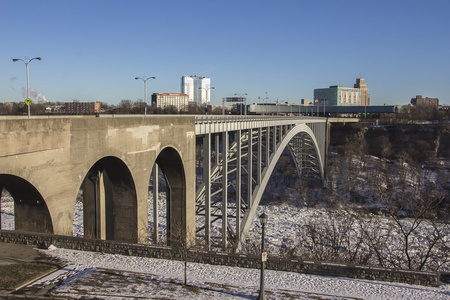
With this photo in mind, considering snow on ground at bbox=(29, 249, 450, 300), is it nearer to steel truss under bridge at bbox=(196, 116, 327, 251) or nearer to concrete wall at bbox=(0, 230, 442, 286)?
concrete wall at bbox=(0, 230, 442, 286)

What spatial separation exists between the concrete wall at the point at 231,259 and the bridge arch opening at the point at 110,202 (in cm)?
216

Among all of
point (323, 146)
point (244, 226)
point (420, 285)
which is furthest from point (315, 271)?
point (323, 146)

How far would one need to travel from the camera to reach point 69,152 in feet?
38.0

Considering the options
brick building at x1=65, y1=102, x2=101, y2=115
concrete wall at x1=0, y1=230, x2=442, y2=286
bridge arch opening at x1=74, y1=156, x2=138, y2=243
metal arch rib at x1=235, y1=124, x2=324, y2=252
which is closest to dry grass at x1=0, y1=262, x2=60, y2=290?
concrete wall at x1=0, y1=230, x2=442, y2=286

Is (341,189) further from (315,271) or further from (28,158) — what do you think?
(28,158)

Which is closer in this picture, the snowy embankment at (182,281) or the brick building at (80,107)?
the snowy embankment at (182,281)

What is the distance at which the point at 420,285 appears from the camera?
1179 centimetres

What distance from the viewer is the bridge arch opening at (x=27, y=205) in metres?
10.6

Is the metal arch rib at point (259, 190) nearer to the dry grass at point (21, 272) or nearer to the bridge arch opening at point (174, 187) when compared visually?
the bridge arch opening at point (174, 187)

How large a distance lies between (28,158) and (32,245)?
3724 millimetres

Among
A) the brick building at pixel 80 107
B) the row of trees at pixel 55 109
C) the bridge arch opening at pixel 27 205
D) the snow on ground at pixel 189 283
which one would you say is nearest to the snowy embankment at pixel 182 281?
the snow on ground at pixel 189 283

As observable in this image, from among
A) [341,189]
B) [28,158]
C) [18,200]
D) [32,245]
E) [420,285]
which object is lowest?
[341,189]

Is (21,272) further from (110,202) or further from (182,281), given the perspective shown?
(110,202)

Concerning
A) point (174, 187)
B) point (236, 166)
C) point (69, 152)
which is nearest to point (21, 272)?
point (69, 152)
